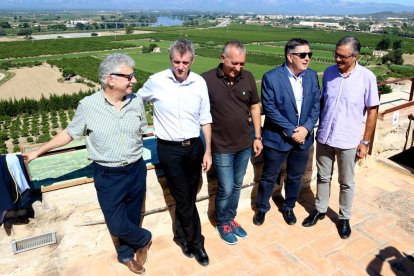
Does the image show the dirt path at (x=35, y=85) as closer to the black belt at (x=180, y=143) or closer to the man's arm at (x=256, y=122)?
the man's arm at (x=256, y=122)

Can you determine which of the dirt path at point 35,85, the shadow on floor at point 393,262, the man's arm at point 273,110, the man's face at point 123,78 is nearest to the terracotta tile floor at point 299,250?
the shadow on floor at point 393,262

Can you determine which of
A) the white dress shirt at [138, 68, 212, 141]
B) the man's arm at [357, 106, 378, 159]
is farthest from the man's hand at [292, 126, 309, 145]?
the white dress shirt at [138, 68, 212, 141]

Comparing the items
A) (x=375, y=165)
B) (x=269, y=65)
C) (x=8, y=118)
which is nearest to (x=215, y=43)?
(x=269, y=65)

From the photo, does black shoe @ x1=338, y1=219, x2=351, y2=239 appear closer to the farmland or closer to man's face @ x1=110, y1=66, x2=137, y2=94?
man's face @ x1=110, y1=66, x2=137, y2=94

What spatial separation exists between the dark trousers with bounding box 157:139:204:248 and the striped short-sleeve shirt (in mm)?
319

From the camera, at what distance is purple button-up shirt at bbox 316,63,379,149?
3.31 meters

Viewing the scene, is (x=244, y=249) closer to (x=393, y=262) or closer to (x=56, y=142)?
(x=393, y=262)

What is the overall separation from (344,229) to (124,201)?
7.43 ft

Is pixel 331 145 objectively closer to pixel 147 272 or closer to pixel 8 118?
pixel 147 272

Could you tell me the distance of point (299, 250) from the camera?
3.44m

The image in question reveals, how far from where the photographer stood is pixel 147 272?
317cm

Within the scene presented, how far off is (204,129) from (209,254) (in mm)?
1253

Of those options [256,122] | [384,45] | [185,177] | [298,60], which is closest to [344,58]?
[298,60]

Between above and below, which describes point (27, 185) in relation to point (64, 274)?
above
